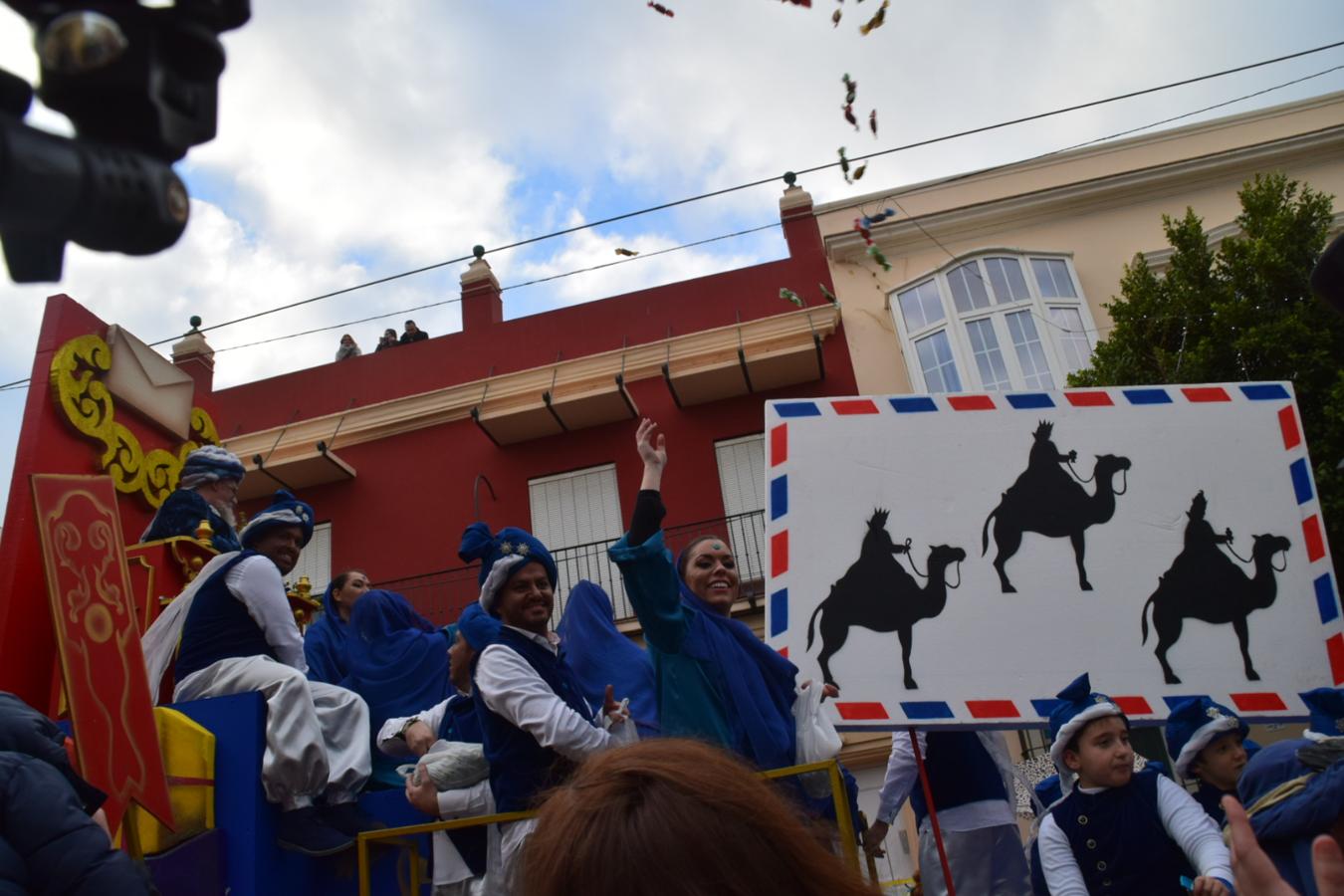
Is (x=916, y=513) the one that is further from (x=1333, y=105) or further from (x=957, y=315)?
(x=1333, y=105)

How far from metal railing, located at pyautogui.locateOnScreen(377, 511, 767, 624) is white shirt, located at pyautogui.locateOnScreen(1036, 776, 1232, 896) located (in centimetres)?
1038

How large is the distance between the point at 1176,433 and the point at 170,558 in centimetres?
474

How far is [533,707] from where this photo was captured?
361 cm

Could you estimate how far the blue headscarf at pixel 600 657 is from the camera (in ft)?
15.9

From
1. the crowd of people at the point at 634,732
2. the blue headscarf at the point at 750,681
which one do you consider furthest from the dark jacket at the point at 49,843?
the blue headscarf at the point at 750,681

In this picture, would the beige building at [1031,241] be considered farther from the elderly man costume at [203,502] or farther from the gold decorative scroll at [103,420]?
the elderly man costume at [203,502]

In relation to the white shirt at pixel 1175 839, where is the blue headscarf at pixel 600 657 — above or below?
above

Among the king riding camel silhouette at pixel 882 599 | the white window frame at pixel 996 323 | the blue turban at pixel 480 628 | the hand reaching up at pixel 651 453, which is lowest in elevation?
the king riding camel silhouette at pixel 882 599

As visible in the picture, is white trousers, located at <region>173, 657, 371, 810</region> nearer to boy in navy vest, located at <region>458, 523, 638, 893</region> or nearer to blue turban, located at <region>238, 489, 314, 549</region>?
blue turban, located at <region>238, 489, 314, 549</region>

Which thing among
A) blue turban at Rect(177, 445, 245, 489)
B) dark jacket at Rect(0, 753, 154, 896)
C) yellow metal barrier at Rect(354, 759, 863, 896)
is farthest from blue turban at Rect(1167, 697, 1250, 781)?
blue turban at Rect(177, 445, 245, 489)

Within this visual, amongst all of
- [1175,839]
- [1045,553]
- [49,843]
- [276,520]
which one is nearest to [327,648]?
[276,520]

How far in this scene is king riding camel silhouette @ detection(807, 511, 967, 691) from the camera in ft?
13.5

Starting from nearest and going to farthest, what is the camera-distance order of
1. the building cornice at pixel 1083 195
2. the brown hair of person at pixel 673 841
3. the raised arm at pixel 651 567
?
the brown hair of person at pixel 673 841 < the raised arm at pixel 651 567 < the building cornice at pixel 1083 195

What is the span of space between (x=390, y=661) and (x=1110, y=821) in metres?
3.62
